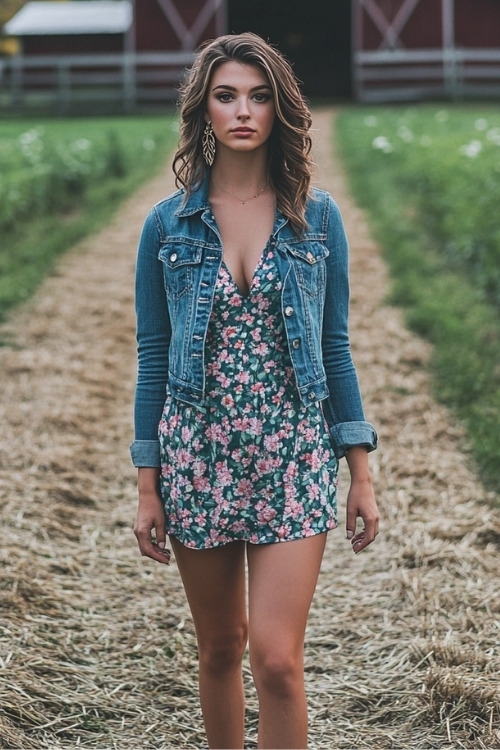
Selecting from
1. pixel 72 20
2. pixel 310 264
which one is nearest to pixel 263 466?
pixel 310 264

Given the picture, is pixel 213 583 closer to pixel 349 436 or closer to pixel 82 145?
pixel 349 436

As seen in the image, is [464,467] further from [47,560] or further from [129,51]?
[129,51]

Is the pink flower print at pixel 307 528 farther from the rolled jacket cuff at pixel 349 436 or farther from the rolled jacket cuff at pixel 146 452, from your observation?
the rolled jacket cuff at pixel 146 452

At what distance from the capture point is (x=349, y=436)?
2.84m

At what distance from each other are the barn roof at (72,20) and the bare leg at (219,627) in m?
31.4

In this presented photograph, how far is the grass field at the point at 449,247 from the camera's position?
270 inches

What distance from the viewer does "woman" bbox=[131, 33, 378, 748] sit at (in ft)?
8.87

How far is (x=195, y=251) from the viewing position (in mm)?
2750

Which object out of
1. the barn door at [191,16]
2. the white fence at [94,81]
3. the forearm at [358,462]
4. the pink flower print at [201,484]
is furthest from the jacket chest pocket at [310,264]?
the barn door at [191,16]

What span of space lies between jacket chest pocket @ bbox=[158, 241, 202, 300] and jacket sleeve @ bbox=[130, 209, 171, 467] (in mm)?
41

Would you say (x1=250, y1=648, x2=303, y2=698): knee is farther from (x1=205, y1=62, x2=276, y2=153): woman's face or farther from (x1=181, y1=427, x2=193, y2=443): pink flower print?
(x1=205, y1=62, x2=276, y2=153): woman's face

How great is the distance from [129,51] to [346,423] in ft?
99.1

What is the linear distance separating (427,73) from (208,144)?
29.6 meters

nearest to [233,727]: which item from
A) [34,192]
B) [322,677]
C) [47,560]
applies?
[322,677]
